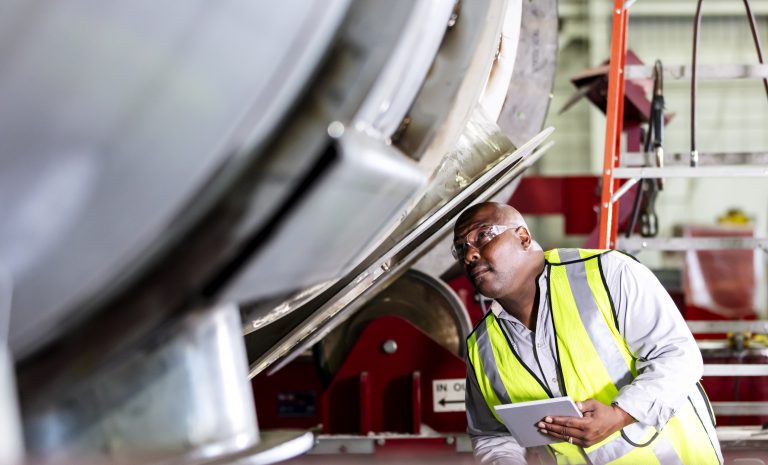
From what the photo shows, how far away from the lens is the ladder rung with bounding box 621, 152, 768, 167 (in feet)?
8.95

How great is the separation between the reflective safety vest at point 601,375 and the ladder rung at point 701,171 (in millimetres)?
711

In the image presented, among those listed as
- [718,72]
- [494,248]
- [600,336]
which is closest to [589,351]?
[600,336]

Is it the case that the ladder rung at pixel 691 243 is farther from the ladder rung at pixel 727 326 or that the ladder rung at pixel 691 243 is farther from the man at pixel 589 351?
the man at pixel 589 351

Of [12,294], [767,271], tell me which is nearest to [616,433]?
[12,294]

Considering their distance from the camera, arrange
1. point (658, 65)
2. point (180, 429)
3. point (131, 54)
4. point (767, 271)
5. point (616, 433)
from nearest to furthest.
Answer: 1. point (131, 54)
2. point (180, 429)
3. point (616, 433)
4. point (658, 65)
5. point (767, 271)

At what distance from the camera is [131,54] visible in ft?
2.21

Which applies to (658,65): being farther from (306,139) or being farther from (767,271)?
(767,271)

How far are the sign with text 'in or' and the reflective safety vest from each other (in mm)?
914

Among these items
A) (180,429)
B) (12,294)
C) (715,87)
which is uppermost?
(715,87)

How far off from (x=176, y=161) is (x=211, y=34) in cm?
11

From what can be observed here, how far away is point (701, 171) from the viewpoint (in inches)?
103

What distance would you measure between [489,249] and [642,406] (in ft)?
1.51

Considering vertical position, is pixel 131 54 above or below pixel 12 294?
above

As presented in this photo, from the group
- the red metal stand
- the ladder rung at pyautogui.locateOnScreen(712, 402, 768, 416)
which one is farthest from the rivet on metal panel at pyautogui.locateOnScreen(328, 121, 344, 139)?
the ladder rung at pyautogui.locateOnScreen(712, 402, 768, 416)
